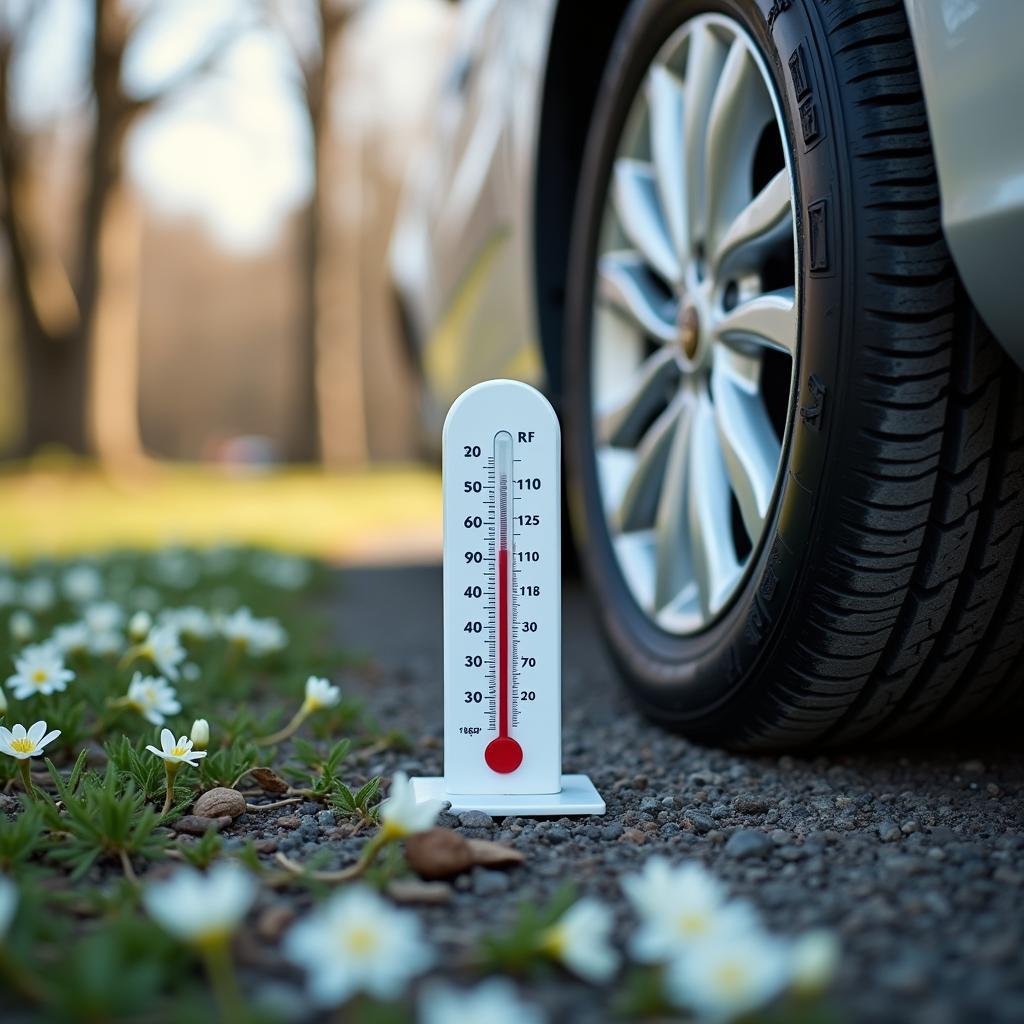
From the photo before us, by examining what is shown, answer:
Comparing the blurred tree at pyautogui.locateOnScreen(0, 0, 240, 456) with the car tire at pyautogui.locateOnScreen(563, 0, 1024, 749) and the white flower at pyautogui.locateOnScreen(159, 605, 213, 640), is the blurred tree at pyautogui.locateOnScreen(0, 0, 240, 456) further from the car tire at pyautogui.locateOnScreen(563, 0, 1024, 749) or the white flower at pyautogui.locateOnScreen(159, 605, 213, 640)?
the car tire at pyautogui.locateOnScreen(563, 0, 1024, 749)

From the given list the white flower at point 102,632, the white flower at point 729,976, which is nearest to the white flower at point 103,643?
the white flower at point 102,632

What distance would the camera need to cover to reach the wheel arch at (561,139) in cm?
213

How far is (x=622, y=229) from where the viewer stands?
2025 mm

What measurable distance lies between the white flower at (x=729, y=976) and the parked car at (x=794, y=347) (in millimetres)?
607

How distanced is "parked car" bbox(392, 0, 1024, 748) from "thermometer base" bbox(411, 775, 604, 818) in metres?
0.25

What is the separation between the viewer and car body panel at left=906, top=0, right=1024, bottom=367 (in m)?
1.05

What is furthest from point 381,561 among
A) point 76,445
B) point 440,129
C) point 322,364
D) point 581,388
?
point 322,364

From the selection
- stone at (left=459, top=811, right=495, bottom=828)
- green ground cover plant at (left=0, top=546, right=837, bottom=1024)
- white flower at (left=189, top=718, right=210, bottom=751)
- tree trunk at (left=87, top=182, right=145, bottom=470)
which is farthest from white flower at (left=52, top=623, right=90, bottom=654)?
tree trunk at (left=87, top=182, right=145, bottom=470)

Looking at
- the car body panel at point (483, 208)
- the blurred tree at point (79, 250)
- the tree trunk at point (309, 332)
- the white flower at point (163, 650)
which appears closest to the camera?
the white flower at point (163, 650)

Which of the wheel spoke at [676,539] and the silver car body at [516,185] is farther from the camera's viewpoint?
the wheel spoke at [676,539]

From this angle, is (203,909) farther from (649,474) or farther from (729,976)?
(649,474)

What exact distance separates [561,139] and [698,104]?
560mm

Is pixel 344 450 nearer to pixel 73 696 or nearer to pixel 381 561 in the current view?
pixel 381 561

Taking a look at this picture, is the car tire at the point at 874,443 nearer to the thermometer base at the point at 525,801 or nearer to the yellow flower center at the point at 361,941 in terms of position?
the thermometer base at the point at 525,801
